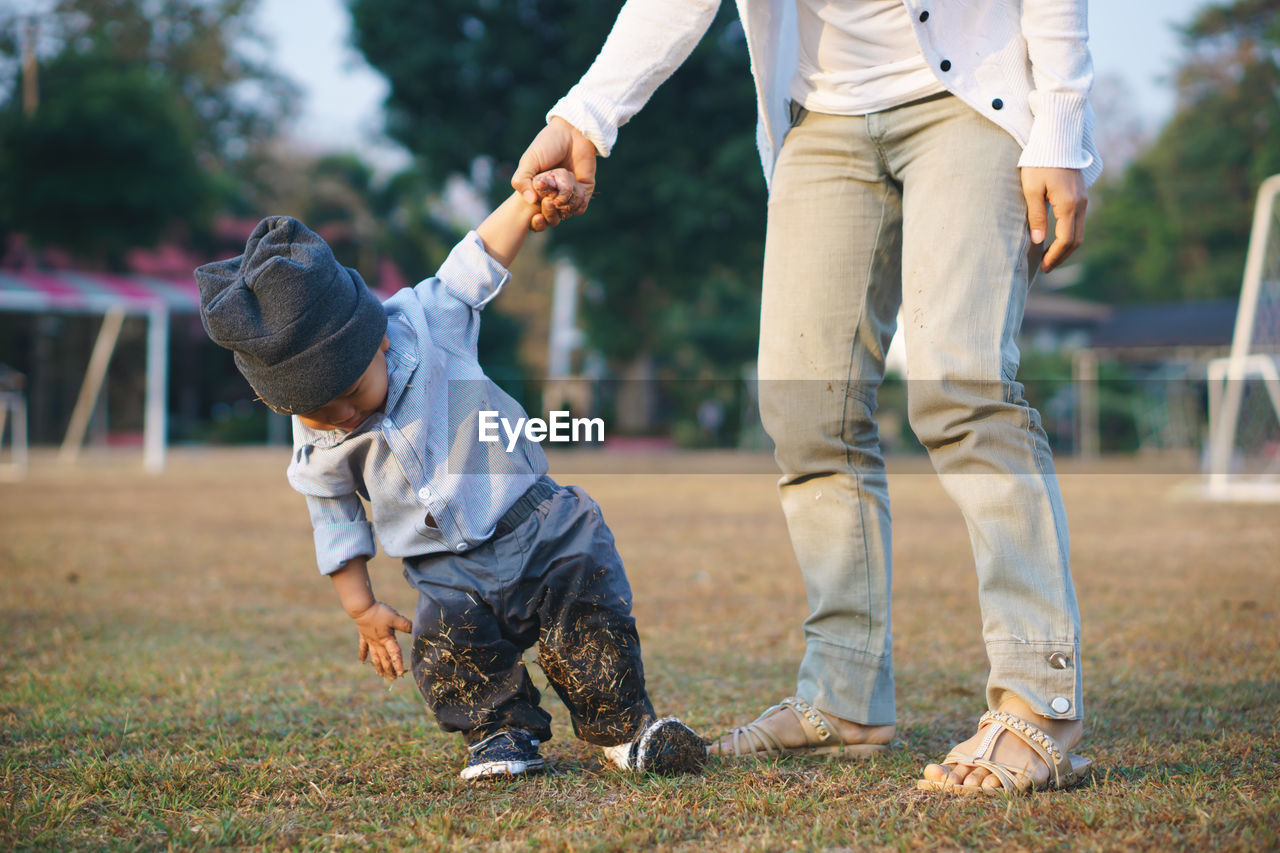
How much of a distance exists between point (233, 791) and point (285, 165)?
1295 inches

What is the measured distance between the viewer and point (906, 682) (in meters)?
2.70

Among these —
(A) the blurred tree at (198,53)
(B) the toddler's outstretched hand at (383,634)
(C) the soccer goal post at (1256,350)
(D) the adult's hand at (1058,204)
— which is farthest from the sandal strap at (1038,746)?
(A) the blurred tree at (198,53)

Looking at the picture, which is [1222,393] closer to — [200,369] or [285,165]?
[200,369]

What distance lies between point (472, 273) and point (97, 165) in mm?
21716

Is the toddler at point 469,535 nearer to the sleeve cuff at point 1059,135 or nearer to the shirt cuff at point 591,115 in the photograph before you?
the shirt cuff at point 591,115

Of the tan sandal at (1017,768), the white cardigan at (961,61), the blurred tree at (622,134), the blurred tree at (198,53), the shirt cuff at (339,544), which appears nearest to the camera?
the tan sandal at (1017,768)

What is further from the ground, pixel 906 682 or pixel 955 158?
pixel 955 158

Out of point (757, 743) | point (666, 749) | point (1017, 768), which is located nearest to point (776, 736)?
point (757, 743)

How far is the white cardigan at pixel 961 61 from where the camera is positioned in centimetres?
179

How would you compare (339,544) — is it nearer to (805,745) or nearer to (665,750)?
(665,750)

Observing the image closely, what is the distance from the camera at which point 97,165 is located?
20781 mm

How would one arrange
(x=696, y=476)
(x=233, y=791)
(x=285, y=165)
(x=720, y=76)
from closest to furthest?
1. (x=233, y=791)
2. (x=696, y=476)
3. (x=720, y=76)
4. (x=285, y=165)

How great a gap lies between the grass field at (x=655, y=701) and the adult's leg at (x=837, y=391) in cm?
21

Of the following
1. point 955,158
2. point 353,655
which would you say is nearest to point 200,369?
point 353,655
